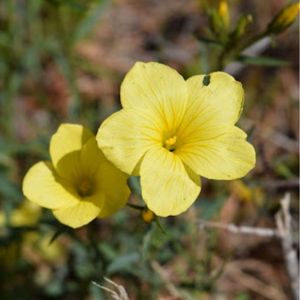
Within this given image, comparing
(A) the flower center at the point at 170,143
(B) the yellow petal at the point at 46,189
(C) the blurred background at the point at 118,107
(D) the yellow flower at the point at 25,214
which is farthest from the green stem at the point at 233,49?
(D) the yellow flower at the point at 25,214

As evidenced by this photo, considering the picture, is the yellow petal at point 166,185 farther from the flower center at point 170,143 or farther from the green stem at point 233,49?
the green stem at point 233,49

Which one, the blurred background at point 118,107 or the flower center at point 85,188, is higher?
the flower center at point 85,188

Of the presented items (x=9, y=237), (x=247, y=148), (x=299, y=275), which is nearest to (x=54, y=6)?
(x=9, y=237)

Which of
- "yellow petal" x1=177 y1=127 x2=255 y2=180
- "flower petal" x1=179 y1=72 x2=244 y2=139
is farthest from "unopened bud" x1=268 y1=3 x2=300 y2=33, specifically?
"yellow petal" x1=177 y1=127 x2=255 y2=180

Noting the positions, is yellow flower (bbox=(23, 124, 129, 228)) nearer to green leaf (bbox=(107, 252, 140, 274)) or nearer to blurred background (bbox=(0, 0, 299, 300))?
blurred background (bbox=(0, 0, 299, 300))

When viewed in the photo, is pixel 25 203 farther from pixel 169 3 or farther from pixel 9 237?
pixel 169 3

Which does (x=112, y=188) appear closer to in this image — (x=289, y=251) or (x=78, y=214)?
(x=78, y=214)
